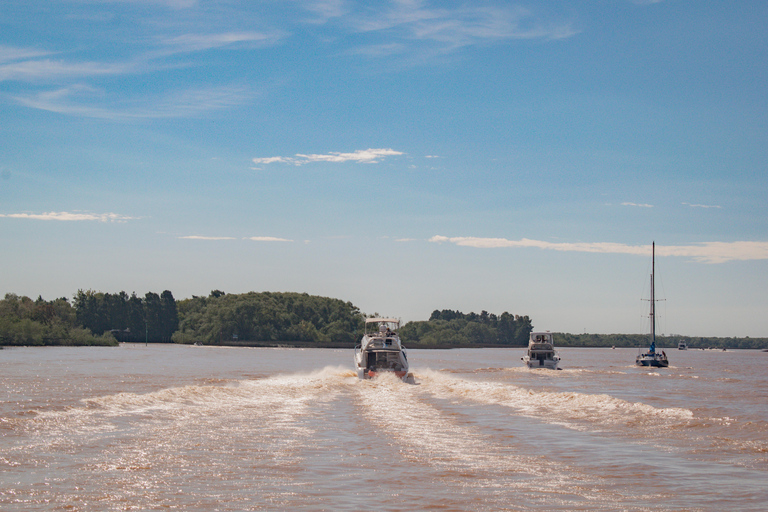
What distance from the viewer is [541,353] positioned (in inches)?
2768

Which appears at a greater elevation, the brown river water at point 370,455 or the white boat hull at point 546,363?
the brown river water at point 370,455

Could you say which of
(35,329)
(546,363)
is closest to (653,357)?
(546,363)

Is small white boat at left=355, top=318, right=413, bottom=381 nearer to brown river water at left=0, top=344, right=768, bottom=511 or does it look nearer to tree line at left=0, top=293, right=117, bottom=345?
brown river water at left=0, top=344, right=768, bottom=511

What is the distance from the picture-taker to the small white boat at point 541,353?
70000mm

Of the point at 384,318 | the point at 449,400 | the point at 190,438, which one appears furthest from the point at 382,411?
the point at 384,318

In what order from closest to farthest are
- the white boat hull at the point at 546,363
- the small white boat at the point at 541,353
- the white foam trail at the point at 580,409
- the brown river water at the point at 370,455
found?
the brown river water at the point at 370,455, the white foam trail at the point at 580,409, the white boat hull at the point at 546,363, the small white boat at the point at 541,353

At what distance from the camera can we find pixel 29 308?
164m

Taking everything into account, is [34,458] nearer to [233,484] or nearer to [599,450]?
[233,484]

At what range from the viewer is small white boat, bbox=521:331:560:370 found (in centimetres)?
7000

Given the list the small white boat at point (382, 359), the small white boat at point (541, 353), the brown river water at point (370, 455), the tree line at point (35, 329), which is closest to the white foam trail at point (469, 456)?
the brown river water at point (370, 455)

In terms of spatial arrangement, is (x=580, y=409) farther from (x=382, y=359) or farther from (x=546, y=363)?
(x=546, y=363)

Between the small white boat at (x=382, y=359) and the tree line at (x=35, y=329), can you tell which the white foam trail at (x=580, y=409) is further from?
the tree line at (x=35, y=329)

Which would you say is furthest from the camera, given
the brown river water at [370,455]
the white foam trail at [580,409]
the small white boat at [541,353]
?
the small white boat at [541,353]

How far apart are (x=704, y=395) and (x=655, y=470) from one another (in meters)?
27.9
